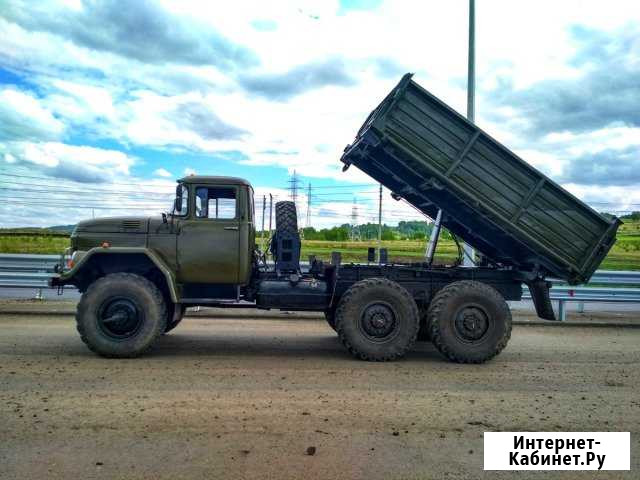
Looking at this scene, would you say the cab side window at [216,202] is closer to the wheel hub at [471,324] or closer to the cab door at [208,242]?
the cab door at [208,242]

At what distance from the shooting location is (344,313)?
754 cm

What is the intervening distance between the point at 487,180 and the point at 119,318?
548cm

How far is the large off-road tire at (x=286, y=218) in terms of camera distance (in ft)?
26.6

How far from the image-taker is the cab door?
7.64m

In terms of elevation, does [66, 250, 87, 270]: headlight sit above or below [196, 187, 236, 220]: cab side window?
below

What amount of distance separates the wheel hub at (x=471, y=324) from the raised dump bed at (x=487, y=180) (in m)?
1.23

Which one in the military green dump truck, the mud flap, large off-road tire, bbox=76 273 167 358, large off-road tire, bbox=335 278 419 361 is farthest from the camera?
the mud flap

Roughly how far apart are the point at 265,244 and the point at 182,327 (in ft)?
9.41

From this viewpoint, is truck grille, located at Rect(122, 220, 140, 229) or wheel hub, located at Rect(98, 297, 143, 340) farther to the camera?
truck grille, located at Rect(122, 220, 140, 229)

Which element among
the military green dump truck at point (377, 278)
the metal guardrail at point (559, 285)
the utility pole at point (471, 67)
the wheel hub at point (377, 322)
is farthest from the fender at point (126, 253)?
the utility pole at point (471, 67)

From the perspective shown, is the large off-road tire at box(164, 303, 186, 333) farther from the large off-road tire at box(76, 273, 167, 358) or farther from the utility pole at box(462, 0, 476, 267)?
the utility pole at box(462, 0, 476, 267)

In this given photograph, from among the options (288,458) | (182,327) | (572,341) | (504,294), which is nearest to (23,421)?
(288,458)

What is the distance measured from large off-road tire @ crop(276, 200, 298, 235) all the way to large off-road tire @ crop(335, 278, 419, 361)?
54.1 inches

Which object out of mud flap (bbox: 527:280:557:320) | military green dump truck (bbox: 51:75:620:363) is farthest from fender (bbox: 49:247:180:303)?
mud flap (bbox: 527:280:557:320)
